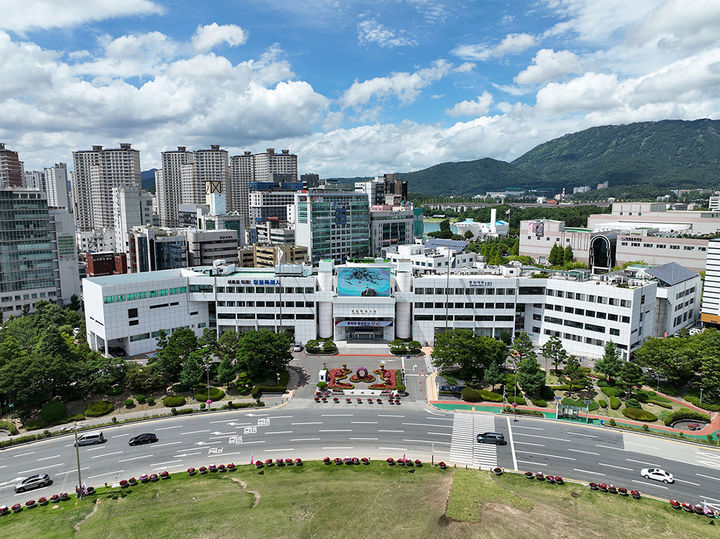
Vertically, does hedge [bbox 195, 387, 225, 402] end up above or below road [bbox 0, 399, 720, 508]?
above

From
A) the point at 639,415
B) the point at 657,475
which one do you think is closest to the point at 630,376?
the point at 639,415

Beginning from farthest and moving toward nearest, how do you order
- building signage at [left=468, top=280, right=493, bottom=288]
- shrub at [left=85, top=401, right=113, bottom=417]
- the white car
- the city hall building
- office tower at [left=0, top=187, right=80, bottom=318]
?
office tower at [left=0, top=187, right=80, bottom=318]
building signage at [left=468, top=280, right=493, bottom=288]
the city hall building
shrub at [left=85, top=401, right=113, bottom=417]
the white car

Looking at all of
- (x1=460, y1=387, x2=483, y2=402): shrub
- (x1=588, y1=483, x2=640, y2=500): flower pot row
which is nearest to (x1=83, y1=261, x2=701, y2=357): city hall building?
Answer: (x1=460, y1=387, x2=483, y2=402): shrub

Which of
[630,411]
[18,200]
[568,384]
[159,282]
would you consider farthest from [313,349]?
[18,200]

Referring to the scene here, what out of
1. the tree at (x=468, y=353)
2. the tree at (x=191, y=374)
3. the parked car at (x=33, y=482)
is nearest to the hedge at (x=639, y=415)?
the tree at (x=468, y=353)

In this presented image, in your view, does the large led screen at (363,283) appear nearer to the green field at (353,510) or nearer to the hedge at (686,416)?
the green field at (353,510)

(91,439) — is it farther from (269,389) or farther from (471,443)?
(471,443)

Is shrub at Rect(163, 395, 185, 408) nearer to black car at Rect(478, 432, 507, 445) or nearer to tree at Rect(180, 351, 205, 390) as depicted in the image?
tree at Rect(180, 351, 205, 390)

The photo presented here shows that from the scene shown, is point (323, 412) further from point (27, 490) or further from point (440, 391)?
point (27, 490)
